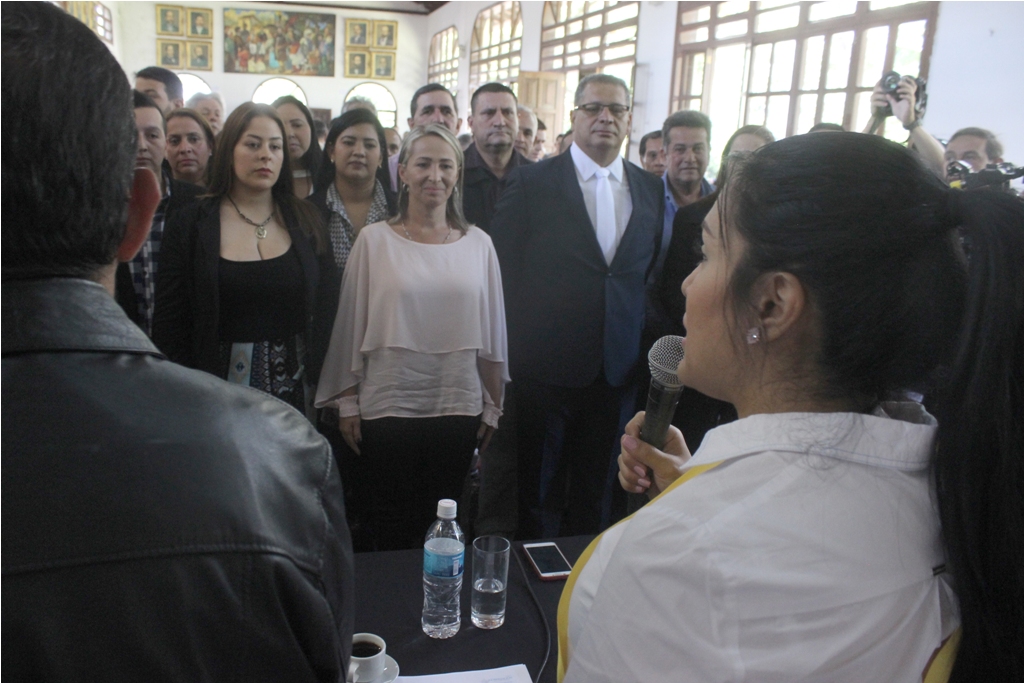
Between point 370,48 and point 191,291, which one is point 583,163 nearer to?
point 191,291

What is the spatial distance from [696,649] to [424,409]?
184 centimetres

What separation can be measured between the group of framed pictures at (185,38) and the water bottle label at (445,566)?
62.3 ft

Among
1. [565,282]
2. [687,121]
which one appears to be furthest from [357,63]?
[565,282]

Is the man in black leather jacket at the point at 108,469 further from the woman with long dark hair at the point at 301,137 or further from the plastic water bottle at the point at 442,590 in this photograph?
the woman with long dark hair at the point at 301,137

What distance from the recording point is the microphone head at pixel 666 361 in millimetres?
1197

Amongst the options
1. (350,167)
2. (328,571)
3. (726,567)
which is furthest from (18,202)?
(350,167)

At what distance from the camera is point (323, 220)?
2.65 m

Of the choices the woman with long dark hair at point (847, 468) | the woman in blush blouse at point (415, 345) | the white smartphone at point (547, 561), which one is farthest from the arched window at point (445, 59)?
the woman with long dark hair at point (847, 468)

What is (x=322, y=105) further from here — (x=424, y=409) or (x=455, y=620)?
(x=455, y=620)

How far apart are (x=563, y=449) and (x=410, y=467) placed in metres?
0.70

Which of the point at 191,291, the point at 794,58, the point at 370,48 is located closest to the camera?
the point at 191,291

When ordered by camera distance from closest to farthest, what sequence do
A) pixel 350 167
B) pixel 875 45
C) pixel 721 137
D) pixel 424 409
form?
pixel 424 409 → pixel 350 167 → pixel 875 45 → pixel 721 137

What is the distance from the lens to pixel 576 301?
2770mm

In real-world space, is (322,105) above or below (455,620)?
above
